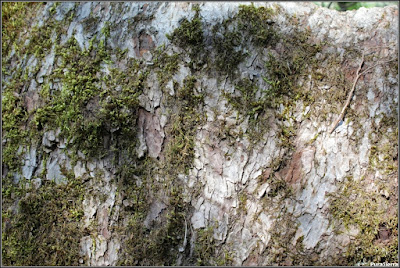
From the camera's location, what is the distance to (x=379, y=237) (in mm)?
1596

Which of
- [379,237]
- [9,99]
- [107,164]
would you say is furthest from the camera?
[9,99]

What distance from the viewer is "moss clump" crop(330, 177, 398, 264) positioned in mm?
1584

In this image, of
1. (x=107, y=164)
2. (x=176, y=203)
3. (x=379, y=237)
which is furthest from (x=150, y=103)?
(x=379, y=237)

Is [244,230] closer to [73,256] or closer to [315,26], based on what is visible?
[73,256]

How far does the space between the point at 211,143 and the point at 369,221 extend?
0.97 metres

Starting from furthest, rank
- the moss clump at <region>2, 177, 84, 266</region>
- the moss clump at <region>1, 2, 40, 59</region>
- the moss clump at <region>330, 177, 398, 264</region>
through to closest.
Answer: the moss clump at <region>1, 2, 40, 59</region>
the moss clump at <region>2, 177, 84, 266</region>
the moss clump at <region>330, 177, 398, 264</region>

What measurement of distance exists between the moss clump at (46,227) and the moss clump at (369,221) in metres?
1.48

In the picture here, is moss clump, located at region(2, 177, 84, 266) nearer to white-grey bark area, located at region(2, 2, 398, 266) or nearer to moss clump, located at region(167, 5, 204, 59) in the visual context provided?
white-grey bark area, located at region(2, 2, 398, 266)

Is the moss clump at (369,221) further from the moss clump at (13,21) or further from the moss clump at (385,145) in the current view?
the moss clump at (13,21)

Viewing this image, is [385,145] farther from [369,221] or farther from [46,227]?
[46,227]

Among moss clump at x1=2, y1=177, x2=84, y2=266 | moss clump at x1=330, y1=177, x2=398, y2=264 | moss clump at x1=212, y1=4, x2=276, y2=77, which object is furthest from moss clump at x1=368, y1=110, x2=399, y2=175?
moss clump at x1=2, y1=177, x2=84, y2=266

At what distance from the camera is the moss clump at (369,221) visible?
158 cm

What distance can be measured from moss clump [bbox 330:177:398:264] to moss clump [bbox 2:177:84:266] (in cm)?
148

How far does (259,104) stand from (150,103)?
64cm
